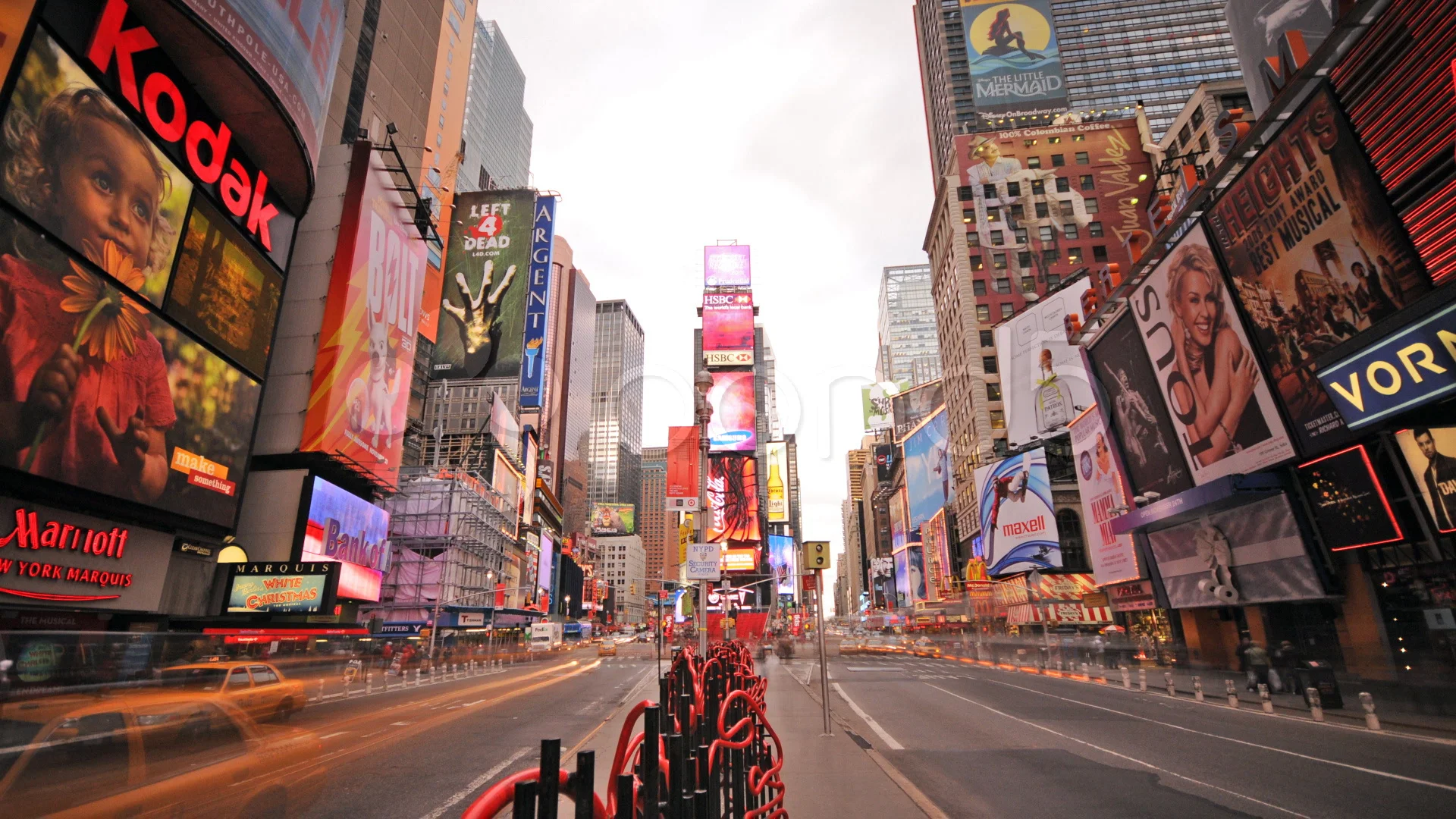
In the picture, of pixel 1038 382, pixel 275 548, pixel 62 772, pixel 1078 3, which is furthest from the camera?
pixel 1078 3

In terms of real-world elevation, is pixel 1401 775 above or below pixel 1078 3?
below

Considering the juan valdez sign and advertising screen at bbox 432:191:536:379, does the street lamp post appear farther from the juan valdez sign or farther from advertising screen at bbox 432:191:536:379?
advertising screen at bbox 432:191:536:379

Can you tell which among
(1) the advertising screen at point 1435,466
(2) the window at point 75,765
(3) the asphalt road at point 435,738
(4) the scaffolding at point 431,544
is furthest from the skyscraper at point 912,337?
(2) the window at point 75,765

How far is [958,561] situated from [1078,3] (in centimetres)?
11289

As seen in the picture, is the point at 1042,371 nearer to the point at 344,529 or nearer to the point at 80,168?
the point at 344,529

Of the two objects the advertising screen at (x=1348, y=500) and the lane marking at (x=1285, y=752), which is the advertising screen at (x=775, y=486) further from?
the lane marking at (x=1285, y=752)

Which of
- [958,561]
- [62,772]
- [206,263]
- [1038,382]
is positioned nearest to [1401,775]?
[62,772]

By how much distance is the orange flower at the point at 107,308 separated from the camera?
59.8 ft

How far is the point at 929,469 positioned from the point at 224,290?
82.0 metres

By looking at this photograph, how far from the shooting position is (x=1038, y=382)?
55.3m

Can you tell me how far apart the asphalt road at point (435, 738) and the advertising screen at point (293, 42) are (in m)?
20.5

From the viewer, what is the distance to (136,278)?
2047cm

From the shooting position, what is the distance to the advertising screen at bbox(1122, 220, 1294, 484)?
19547 millimetres

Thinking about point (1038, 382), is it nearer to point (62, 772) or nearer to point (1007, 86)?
point (1007, 86)
